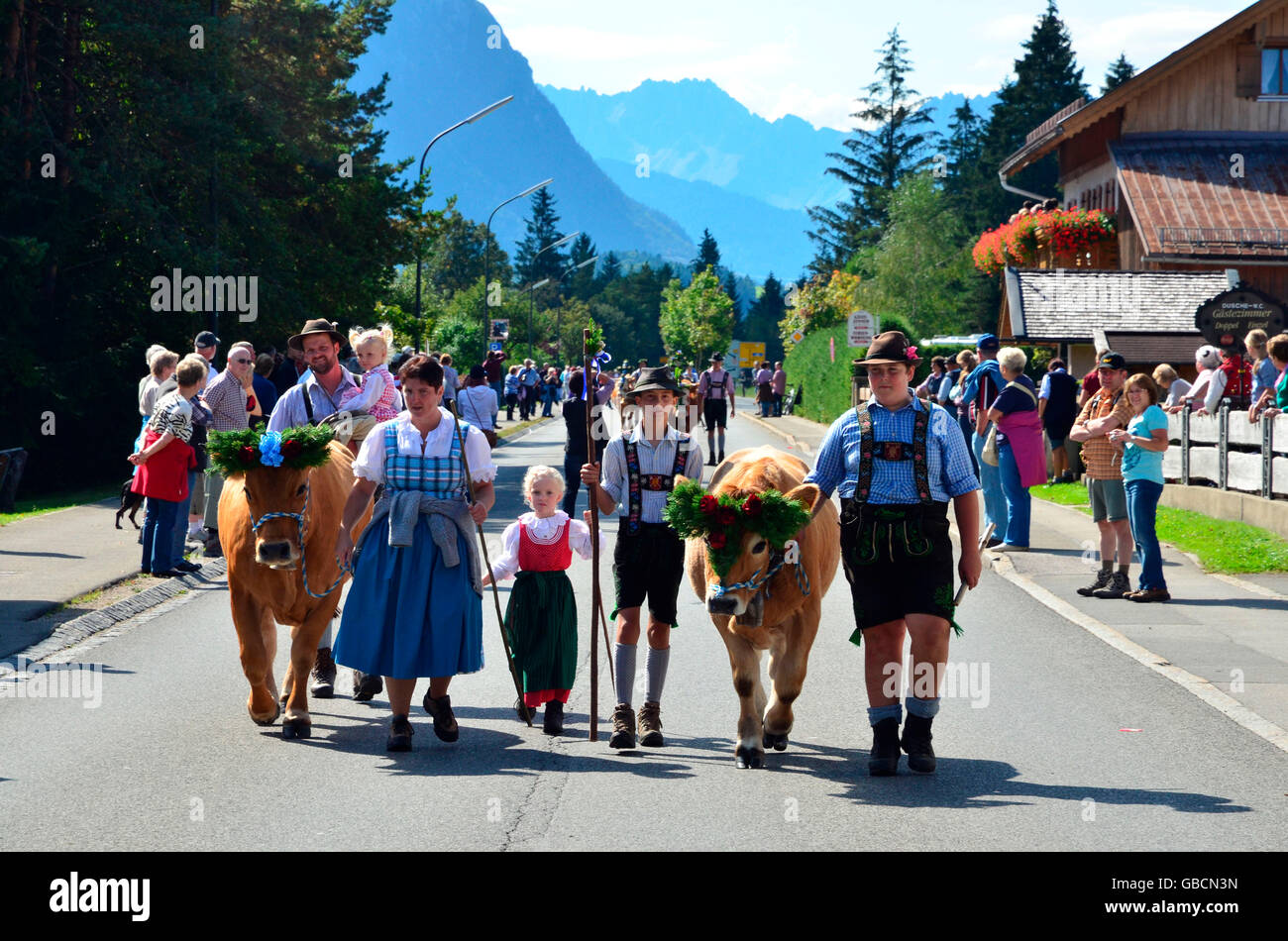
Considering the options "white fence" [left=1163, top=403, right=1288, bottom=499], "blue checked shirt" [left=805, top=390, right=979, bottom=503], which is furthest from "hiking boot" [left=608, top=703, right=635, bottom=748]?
"white fence" [left=1163, top=403, right=1288, bottom=499]

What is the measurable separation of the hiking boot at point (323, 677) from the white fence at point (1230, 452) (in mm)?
11421

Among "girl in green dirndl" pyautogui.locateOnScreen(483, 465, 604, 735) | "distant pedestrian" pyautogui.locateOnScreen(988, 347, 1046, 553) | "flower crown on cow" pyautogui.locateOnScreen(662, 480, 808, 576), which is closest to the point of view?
"flower crown on cow" pyautogui.locateOnScreen(662, 480, 808, 576)

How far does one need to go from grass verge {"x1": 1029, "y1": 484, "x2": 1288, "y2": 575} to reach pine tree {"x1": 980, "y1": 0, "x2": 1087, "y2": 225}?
62804 millimetres

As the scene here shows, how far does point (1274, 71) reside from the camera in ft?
126

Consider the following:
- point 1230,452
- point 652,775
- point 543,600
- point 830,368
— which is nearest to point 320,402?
point 543,600

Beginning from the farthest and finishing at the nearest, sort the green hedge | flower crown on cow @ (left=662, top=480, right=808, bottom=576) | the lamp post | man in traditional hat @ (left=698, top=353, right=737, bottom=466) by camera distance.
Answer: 1. the lamp post
2. the green hedge
3. man in traditional hat @ (left=698, top=353, right=737, bottom=466)
4. flower crown on cow @ (left=662, top=480, right=808, bottom=576)

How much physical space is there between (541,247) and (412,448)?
A: 172 meters

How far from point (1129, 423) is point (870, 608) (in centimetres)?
651

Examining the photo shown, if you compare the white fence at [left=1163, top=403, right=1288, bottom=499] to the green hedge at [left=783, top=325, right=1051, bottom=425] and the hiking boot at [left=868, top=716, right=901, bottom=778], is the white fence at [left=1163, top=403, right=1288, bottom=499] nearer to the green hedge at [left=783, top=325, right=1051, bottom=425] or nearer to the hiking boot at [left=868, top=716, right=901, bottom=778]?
the hiking boot at [left=868, top=716, right=901, bottom=778]

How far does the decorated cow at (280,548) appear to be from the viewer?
25.6 ft

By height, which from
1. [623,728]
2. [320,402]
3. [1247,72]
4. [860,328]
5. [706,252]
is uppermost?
[706,252]

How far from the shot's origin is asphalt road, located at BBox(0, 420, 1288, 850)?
601 centimetres

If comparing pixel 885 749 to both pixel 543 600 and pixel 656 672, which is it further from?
pixel 543 600
